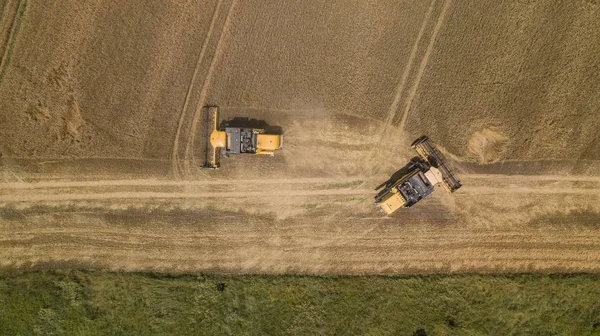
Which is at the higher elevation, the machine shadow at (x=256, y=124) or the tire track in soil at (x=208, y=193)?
the machine shadow at (x=256, y=124)

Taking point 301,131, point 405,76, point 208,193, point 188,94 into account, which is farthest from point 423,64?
point 208,193

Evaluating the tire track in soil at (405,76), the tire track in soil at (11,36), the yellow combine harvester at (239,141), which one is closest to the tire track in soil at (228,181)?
the yellow combine harvester at (239,141)

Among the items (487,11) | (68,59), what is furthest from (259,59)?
(487,11)

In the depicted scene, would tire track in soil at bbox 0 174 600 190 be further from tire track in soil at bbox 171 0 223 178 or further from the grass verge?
the grass verge

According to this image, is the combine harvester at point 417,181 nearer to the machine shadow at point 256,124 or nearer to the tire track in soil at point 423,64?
the tire track in soil at point 423,64

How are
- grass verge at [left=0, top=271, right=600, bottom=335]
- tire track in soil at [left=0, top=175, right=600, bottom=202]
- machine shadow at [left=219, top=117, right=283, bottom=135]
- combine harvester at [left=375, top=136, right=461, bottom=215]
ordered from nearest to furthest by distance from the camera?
combine harvester at [left=375, top=136, right=461, bottom=215] → grass verge at [left=0, top=271, right=600, bottom=335] → tire track in soil at [left=0, top=175, right=600, bottom=202] → machine shadow at [left=219, top=117, right=283, bottom=135]

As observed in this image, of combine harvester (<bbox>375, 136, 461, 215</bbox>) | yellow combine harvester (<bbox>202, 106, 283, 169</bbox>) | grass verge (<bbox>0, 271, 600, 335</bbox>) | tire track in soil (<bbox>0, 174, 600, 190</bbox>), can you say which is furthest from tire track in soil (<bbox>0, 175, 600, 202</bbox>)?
grass verge (<bbox>0, 271, 600, 335</bbox>)

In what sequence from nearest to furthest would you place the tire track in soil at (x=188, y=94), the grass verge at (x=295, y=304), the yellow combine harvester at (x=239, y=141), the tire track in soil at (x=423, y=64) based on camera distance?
the yellow combine harvester at (x=239, y=141) → the tire track in soil at (x=423, y=64) → the grass verge at (x=295, y=304) → the tire track in soil at (x=188, y=94)

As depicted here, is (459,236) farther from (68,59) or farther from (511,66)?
(68,59)
